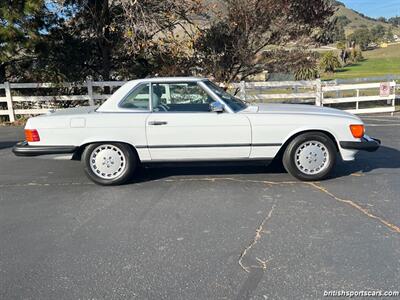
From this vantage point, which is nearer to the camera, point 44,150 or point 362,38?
point 44,150

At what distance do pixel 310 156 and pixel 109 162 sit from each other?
2.71 metres

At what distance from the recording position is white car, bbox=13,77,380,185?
16.9 feet

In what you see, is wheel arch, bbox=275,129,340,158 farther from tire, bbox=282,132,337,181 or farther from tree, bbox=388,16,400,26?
tree, bbox=388,16,400,26

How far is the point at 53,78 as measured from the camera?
12.8 meters

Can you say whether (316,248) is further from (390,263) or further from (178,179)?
(178,179)

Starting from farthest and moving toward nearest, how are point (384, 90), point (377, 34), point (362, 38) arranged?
point (377, 34) → point (362, 38) → point (384, 90)

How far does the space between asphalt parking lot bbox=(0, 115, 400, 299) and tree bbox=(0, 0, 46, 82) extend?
280 inches

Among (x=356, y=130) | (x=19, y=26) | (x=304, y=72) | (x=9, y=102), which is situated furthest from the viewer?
(x=304, y=72)

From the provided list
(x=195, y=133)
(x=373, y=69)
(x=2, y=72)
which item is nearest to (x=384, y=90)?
(x=195, y=133)

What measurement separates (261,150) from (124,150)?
1830mm

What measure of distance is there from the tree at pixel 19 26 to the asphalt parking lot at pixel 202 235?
7.12 meters

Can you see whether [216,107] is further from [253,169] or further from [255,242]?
[255,242]

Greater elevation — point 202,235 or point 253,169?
point 253,169

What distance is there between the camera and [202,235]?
3.79 metres
